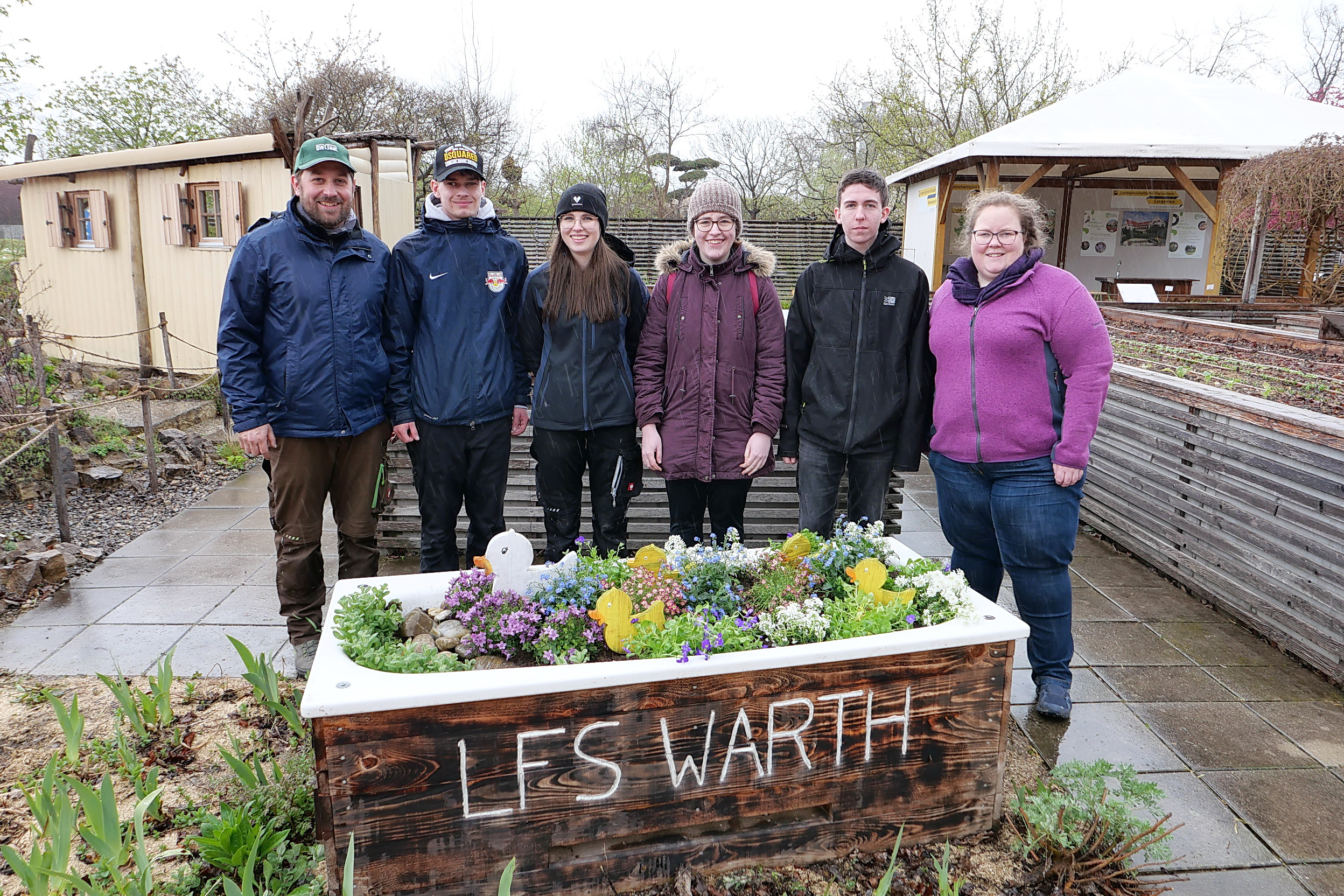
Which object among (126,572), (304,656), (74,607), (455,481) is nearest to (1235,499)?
(455,481)

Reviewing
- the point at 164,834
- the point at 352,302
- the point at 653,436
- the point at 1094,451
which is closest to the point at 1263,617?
the point at 1094,451

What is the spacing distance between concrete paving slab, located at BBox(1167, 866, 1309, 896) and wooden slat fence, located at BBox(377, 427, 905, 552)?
2370 mm

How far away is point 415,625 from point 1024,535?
1.97 metres

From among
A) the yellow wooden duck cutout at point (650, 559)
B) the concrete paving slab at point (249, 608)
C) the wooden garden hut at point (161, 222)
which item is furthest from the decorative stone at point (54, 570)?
the wooden garden hut at point (161, 222)

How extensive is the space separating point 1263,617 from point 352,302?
398cm

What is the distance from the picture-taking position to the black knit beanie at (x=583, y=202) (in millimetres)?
3113

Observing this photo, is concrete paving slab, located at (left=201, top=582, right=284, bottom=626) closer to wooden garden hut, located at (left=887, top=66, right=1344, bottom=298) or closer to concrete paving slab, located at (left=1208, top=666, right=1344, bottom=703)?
concrete paving slab, located at (left=1208, top=666, right=1344, bottom=703)

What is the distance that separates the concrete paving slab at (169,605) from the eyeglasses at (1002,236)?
3.72m

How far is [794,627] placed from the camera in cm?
218

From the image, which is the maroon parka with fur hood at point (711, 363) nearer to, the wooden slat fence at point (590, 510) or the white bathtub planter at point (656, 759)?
the white bathtub planter at point (656, 759)

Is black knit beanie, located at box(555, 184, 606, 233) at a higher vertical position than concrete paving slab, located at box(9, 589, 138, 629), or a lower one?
higher

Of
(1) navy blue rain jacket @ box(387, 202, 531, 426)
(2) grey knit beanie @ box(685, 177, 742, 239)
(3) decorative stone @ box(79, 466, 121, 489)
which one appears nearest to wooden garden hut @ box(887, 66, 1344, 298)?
(2) grey knit beanie @ box(685, 177, 742, 239)

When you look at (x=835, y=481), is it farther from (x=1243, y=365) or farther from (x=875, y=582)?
(x=1243, y=365)

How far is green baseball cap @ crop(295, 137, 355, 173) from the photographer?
2881 millimetres
